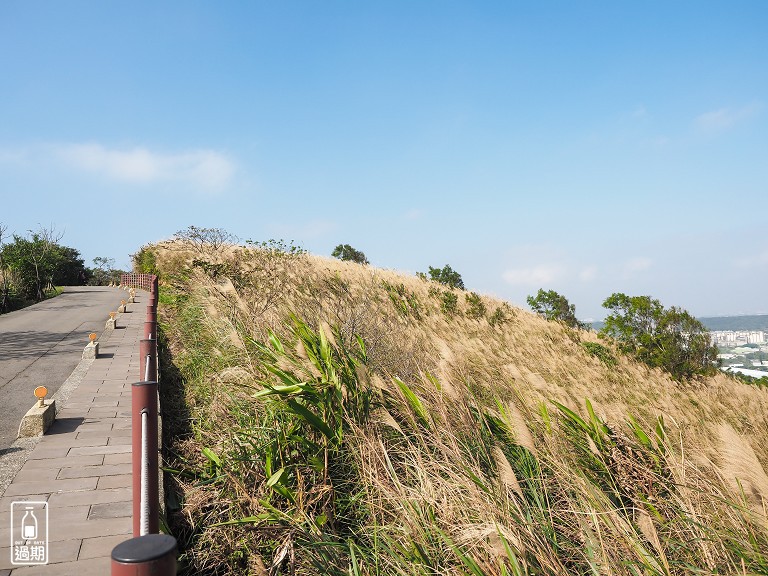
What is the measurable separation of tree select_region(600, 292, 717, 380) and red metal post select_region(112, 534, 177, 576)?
489 inches

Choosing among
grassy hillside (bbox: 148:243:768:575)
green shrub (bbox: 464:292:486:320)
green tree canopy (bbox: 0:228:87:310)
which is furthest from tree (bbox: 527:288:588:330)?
green tree canopy (bbox: 0:228:87:310)

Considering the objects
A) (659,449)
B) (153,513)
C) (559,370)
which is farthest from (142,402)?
(559,370)

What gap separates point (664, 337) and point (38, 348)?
1419cm

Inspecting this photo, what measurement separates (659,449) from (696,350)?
10.6 metres

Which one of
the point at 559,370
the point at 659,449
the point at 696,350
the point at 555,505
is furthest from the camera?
the point at 696,350

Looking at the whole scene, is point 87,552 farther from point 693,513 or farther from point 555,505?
point 693,513

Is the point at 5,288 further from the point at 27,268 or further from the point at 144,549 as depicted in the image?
the point at 144,549

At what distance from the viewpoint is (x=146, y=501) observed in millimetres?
1954

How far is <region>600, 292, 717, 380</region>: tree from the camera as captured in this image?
1181cm

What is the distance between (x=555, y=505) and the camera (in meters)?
2.72

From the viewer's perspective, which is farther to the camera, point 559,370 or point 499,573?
point 559,370

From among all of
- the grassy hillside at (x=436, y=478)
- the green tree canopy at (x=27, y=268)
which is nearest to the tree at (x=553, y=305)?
the grassy hillside at (x=436, y=478)

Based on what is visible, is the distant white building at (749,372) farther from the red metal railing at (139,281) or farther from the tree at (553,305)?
the red metal railing at (139,281)

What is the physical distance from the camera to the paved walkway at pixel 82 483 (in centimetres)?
286
